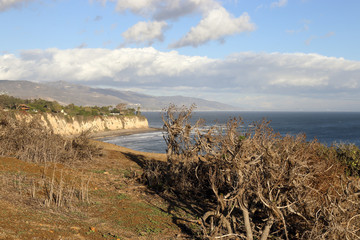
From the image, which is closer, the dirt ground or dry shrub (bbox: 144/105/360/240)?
the dirt ground

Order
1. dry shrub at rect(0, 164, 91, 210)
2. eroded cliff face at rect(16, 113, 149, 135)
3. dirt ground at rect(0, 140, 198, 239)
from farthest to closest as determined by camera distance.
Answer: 1. eroded cliff face at rect(16, 113, 149, 135)
2. dry shrub at rect(0, 164, 91, 210)
3. dirt ground at rect(0, 140, 198, 239)

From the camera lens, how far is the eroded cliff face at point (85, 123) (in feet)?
228

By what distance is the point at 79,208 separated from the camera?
12.4 meters

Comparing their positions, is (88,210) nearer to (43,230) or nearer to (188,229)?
(43,230)

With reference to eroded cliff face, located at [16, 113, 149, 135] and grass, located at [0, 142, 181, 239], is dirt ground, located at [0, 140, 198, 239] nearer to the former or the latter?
grass, located at [0, 142, 181, 239]

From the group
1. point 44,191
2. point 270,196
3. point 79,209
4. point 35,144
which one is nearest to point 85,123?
point 35,144

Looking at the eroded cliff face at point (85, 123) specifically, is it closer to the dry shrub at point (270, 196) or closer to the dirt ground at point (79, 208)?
the dirt ground at point (79, 208)

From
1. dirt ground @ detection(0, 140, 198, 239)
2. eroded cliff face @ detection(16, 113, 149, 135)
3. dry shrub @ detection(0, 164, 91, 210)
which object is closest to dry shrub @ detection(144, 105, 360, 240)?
dirt ground @ detection(0, 140, 198, 239)

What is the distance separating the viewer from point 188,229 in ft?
39.4

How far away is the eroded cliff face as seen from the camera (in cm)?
6938

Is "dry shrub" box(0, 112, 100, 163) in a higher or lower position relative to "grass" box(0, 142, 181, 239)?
higher

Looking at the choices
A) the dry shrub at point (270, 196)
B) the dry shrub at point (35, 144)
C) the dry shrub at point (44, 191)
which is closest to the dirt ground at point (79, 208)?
the dry shrub at point (44, 191)

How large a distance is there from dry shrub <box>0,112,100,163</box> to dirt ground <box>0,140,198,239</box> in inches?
56.5

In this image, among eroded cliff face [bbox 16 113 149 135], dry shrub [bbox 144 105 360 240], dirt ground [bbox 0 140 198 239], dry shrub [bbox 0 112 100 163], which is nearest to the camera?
dirt ground [bbox 0 140 198 239]
